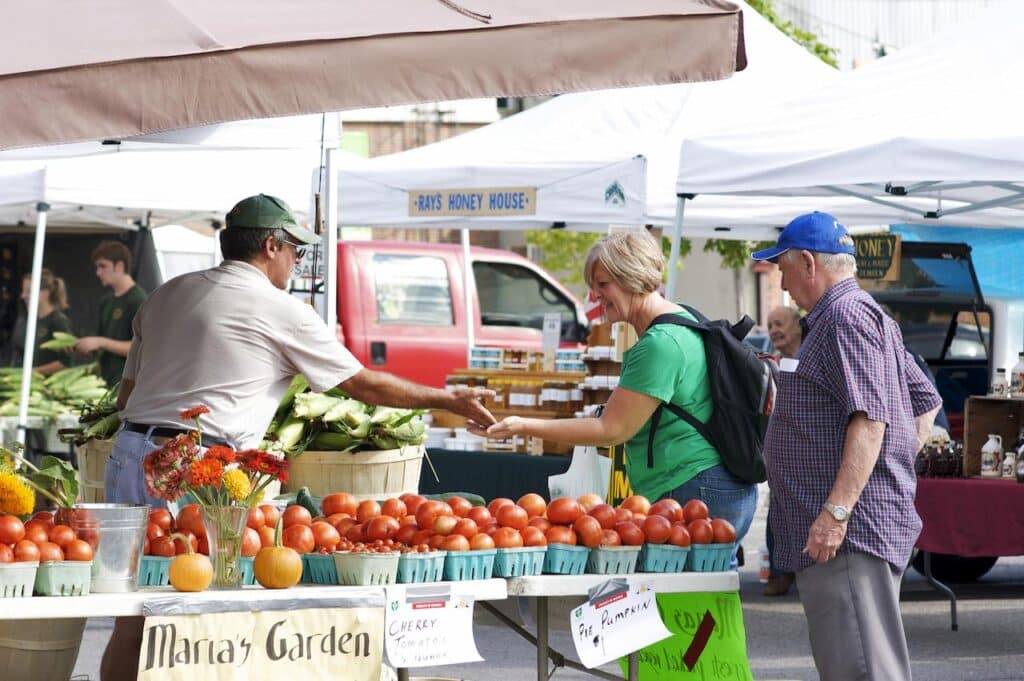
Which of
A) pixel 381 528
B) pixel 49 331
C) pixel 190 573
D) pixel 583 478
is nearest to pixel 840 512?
pixel 381 528

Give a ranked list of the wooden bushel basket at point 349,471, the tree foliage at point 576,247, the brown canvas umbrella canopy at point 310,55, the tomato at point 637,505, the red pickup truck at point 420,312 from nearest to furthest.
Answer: the brown canvas umbrella canopy at point 310,55 → the tomato at point 637,505 → the wooden bushel basket at point 349,471 → the red pickup truck at point 420,312 → the tree foliage at point 576,247

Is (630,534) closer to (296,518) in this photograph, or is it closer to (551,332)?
(296,518)

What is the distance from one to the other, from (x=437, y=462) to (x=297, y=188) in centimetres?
251

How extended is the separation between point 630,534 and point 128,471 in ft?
5.94

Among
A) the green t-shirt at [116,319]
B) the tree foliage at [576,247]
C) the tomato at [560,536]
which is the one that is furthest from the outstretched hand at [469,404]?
the tree foliage at [576,247]

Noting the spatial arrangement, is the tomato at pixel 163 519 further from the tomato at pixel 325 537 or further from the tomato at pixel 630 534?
the tomato at pixel 630 534

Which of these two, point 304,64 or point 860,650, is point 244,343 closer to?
point 304,64

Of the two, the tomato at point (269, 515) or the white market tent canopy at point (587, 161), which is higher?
the white market tent canopy at point (587, 161)

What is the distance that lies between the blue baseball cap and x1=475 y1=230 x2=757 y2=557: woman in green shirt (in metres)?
0.52

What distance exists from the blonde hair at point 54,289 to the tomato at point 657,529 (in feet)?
35.0

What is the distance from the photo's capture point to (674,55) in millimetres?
4297

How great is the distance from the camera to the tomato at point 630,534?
181 inches

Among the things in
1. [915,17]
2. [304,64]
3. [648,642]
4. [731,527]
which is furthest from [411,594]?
[915,17]

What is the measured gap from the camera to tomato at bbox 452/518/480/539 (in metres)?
4.45
